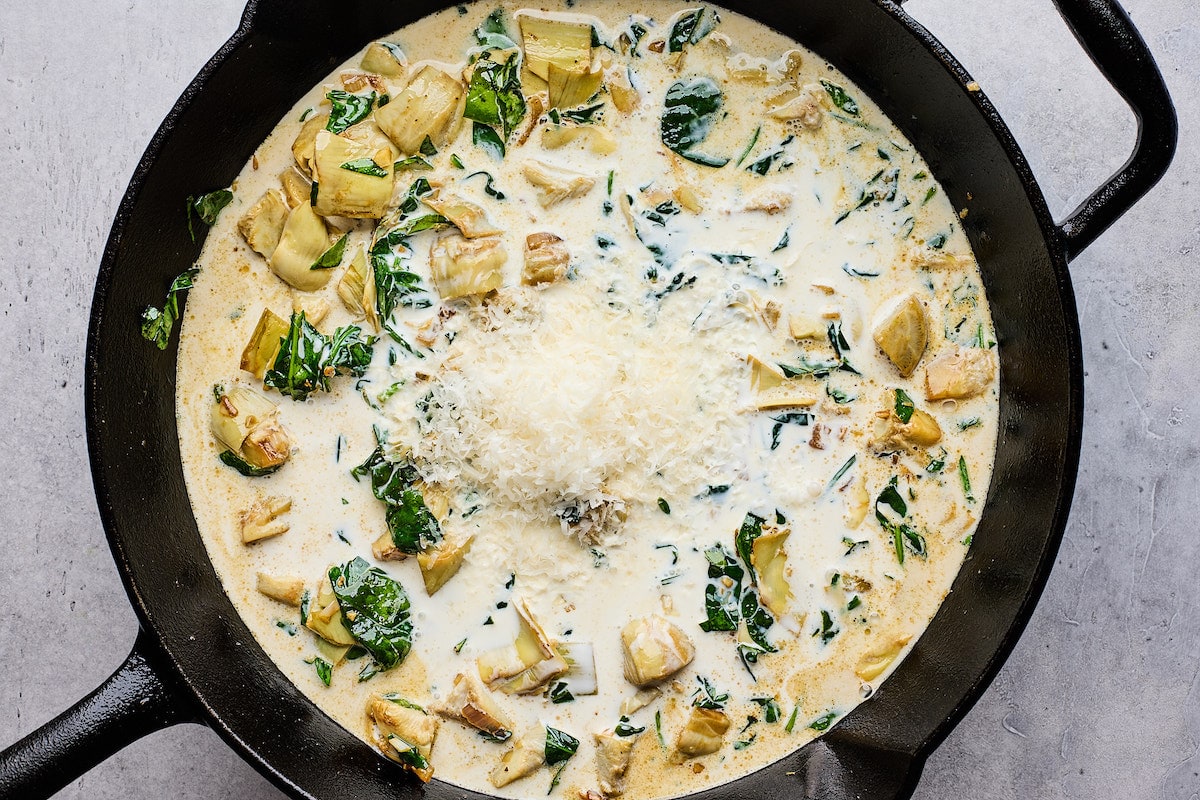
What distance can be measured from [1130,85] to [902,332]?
679 mm

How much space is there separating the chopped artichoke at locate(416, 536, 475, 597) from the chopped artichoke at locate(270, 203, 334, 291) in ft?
2.27

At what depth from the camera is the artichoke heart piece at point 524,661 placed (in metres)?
2.24

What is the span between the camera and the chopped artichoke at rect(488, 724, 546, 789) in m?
2.28

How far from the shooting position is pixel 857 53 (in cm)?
238

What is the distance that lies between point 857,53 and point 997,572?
4.23 feet

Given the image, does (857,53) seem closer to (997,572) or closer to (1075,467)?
(1075,467)

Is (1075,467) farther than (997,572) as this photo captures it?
No

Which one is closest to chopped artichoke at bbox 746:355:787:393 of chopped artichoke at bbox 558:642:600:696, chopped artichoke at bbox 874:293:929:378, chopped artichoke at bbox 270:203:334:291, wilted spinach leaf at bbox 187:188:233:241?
chopped artichoke at bbox 874:293:929:378

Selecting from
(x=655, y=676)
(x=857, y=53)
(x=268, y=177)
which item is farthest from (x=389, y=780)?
(x=857, y=53)

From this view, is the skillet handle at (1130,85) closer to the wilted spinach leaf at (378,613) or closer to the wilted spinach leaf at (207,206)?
the wilted spinach leaf at (378,613)

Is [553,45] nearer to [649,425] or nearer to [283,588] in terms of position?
[649,425]

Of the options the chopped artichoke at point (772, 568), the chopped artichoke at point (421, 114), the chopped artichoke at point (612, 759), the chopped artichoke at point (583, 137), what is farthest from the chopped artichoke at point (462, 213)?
the chopped artichoke at point (612, 759)

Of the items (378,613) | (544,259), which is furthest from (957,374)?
(378,613)

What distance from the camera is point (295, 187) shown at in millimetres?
2387
